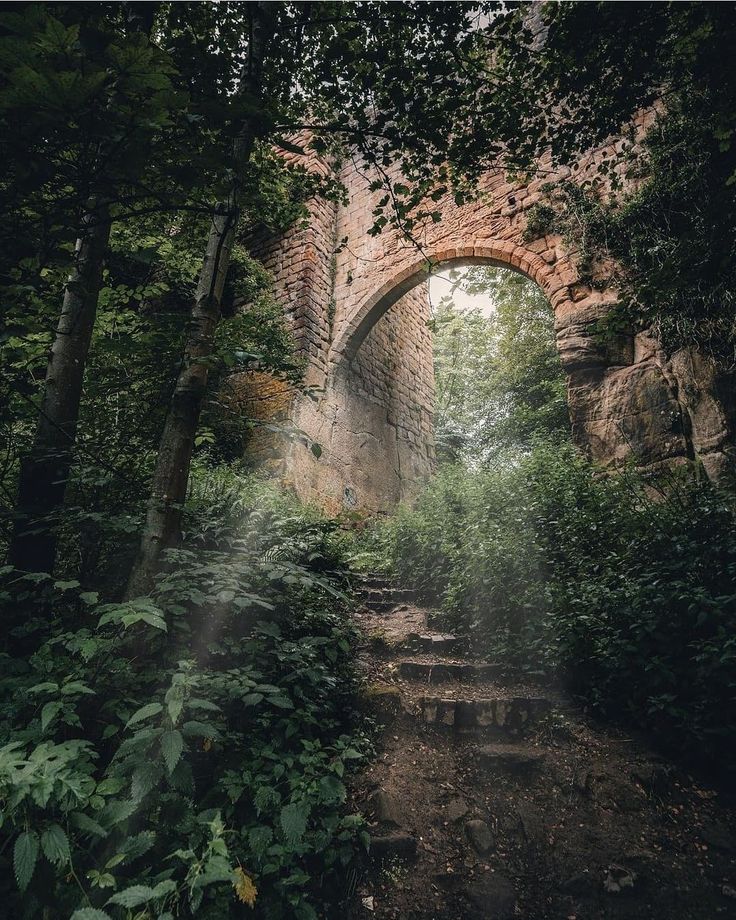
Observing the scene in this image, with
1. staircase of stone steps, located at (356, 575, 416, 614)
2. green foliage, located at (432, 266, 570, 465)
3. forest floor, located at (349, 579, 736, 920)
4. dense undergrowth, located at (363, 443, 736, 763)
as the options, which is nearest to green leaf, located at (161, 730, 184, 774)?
forest floor, located at (349, 579, 736, 920)

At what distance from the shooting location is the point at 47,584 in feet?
6.95

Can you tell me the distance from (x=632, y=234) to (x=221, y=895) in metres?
5.92

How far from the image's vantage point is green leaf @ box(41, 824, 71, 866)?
110 cm

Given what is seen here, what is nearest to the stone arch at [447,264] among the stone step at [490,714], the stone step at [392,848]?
the stone step at [490,714]

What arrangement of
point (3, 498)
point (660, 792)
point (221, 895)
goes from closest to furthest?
1. point (221, 895)
2. point (660, 792)
3. point (3, 498)

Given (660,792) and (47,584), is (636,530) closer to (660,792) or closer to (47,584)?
(660,792)

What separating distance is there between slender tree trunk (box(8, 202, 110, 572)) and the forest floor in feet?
6.68

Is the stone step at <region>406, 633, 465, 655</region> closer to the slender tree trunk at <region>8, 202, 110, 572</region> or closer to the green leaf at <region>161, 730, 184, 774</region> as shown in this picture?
the green leaf at <region>161, 730, 184, 774</region>

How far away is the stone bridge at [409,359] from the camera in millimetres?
4074

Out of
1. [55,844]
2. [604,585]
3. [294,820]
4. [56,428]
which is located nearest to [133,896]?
[55,844]

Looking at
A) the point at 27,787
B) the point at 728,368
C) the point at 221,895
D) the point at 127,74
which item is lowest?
the point at 221,895

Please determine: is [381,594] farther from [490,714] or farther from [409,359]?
[409,359]

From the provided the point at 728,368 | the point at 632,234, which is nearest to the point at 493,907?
the point at 728,368

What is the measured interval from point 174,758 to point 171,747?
5 cm
